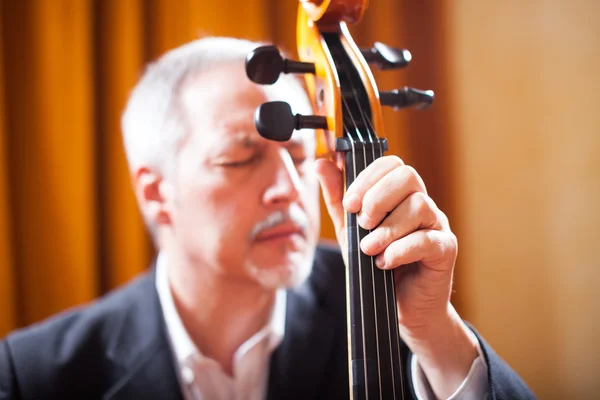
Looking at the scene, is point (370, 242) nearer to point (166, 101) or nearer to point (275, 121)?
point (275, 121)

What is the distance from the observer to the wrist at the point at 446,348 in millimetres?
712

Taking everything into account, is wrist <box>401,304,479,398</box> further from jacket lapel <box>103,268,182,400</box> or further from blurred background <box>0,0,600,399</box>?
jacket lapel <box>103,268,182,400</box>

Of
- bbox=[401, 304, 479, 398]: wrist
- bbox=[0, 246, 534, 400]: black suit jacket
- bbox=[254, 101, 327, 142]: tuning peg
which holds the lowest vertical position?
bbox=[0, 246, 534, 400]: black suit jacket

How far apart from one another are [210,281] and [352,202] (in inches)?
17.0

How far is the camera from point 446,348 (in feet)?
2.36

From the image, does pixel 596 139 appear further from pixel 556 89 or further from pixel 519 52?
pixel 519 52

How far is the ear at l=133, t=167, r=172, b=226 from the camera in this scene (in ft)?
3.00

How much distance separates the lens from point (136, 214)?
93cm

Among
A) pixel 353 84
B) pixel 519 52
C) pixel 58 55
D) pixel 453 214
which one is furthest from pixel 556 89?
pixel 58 55

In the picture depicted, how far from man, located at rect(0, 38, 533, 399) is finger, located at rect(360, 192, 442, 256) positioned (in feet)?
0.91

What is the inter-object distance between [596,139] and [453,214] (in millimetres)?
332

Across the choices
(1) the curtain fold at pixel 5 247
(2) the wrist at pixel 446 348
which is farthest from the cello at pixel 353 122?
(1) the curtain fold at pixel 5 247

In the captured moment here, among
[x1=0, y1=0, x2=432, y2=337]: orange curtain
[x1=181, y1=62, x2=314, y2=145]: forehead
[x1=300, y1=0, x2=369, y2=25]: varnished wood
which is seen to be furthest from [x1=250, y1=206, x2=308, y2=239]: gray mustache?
[x1=300, y1=0, x2=369, y2=25]: varnished wood

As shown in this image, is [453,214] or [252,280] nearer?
[252,280]
